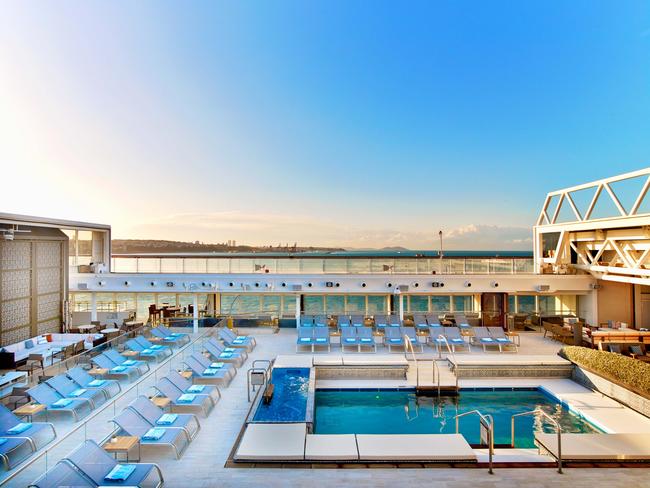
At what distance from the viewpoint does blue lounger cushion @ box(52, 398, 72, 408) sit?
6.92 m

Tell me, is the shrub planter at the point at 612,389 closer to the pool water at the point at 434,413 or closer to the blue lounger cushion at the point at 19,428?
the pool water at the point at 434,413

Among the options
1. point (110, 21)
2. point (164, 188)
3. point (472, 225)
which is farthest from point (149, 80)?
point (472, 225)

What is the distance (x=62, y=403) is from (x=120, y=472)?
11.0 ft

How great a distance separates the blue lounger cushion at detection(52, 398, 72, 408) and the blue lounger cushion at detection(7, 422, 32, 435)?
2.49 feet

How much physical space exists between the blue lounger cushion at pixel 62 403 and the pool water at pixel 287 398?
138 inches

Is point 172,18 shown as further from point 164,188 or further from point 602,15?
point 602,15

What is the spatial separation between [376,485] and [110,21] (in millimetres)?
20866

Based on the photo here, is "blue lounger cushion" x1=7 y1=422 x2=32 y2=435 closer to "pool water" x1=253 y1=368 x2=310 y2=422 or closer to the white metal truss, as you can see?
"pool water" x1=253 y1=368 x2=310 y2=422

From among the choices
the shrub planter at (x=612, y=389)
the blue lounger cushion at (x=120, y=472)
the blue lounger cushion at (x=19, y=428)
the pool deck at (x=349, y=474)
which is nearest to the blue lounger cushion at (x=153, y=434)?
the pool deck at (x=349, y=474)

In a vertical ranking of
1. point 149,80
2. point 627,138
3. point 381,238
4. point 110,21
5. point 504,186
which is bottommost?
point 381,238

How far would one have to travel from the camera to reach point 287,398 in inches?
330

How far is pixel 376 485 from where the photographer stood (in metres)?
4.67

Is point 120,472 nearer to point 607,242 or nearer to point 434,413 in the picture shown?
point 434,413

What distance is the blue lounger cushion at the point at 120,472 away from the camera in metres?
4.57
